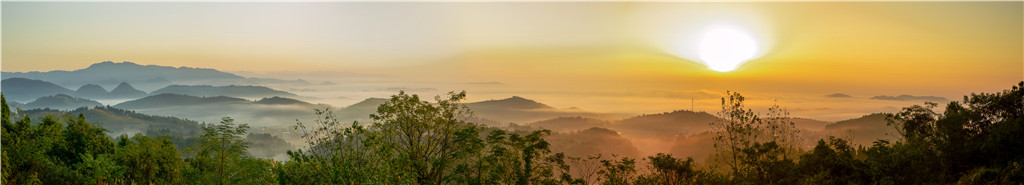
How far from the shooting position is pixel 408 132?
25.3m

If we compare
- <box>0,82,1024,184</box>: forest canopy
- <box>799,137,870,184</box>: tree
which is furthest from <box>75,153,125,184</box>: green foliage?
<box>799,137,870,184</box>: tree

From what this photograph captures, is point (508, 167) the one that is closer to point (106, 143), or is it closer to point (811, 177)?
point (811, 177)

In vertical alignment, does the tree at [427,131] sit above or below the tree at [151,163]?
above

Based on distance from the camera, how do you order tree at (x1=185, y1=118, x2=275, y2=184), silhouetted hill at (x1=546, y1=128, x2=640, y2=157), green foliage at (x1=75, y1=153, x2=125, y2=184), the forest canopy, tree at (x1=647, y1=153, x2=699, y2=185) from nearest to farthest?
the forest canopy
green foliage at (x1=75, y1=153, x2=125, y2=184)
tree at (x1=647, y1=153, x2=699, y2=185)
tree at (x1=185, y1=118, x2=275, y2=184)
silhouetted hill at (x1=546, y1=128, x2=640, y2=157)

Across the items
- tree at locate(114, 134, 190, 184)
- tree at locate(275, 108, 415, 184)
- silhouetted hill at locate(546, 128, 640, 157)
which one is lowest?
silhouetted hill at locate(546, 128, 640, 157)

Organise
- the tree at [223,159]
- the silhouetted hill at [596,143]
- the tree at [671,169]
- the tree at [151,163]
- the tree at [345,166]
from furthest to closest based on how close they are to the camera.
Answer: the silhouetted hill at [596,143] < the tree at [151,163] < the tree at [223,159] < the tree at [671,169] < the tree at [345,166]

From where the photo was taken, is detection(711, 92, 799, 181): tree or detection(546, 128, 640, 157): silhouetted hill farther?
detection(546, 128, 640, 157): silhouetted hill

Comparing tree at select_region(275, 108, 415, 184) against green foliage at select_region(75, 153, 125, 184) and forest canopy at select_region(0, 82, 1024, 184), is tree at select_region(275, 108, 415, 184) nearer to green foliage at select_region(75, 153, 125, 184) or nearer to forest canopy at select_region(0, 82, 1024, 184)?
forest canopy at select_region(0, 82, 1024, 184)

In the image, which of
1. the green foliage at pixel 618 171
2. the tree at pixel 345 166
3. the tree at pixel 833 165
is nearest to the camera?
the tree at pixel 345 166

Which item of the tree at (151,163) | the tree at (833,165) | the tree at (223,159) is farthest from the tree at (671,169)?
the tree at (151,163)

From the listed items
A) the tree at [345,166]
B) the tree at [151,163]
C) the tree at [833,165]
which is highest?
the tree at [345,166]

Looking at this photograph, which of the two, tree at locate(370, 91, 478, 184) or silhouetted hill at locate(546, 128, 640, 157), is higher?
tree at locate(370, 91, 478, 184)

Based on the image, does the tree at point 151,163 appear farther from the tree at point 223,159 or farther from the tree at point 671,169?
the tree at point 671,169

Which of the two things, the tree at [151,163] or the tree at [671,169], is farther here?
the tree at [151,163]
